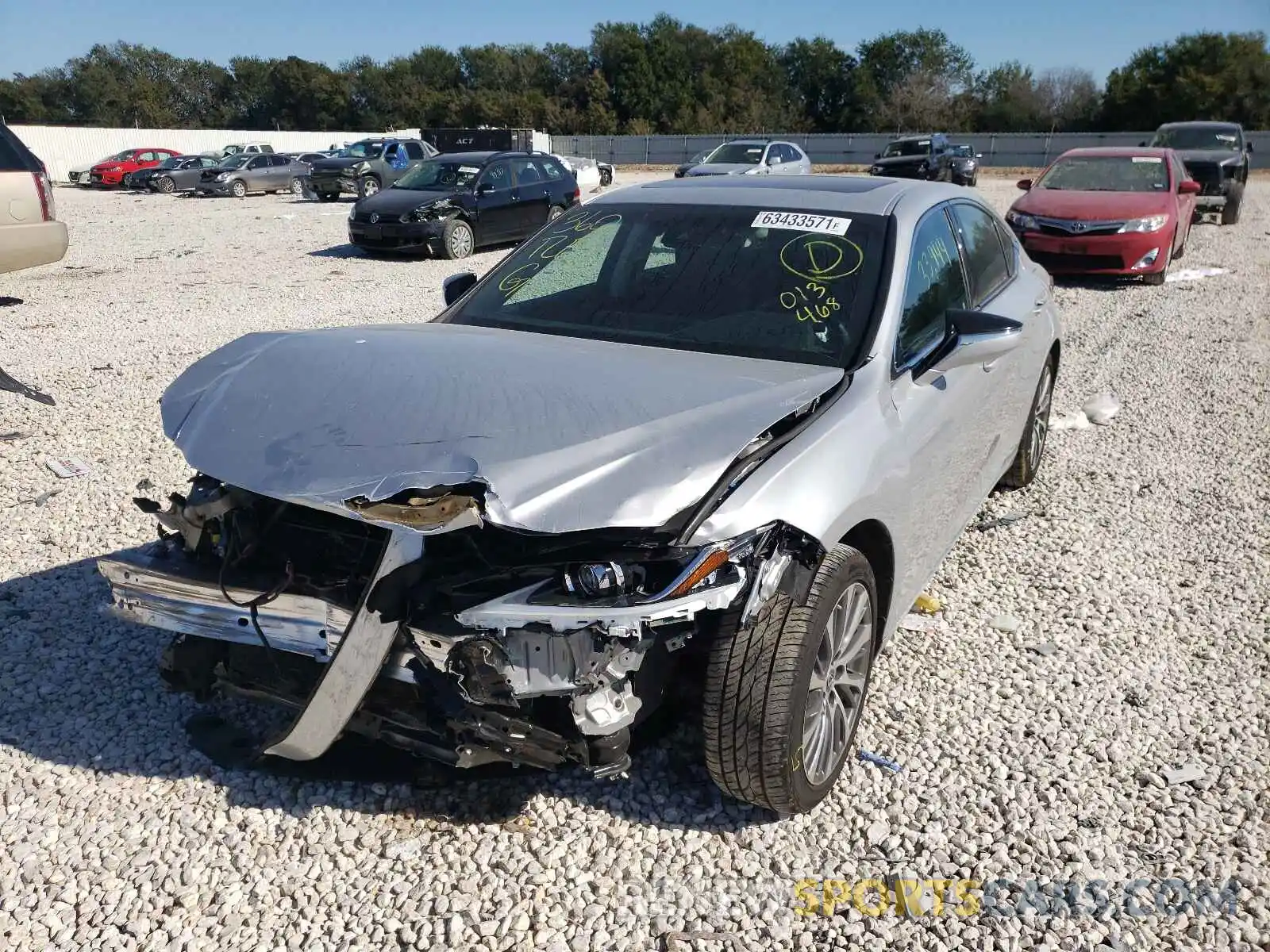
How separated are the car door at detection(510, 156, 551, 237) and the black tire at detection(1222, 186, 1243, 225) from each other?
12.8m

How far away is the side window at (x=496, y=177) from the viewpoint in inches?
600

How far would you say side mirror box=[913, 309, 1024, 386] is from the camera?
11.2 feet

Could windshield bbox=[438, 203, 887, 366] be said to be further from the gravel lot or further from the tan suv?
the tan suv

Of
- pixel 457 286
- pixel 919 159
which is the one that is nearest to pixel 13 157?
pixel 457 286

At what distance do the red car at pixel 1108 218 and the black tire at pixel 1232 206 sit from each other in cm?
676

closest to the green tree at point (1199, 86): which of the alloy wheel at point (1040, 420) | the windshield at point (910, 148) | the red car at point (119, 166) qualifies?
the windshield at point (910, 148)

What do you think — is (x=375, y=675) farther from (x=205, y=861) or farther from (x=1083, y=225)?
(x=1083, y=225)

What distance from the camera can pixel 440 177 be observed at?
15453 mm

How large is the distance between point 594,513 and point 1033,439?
388 centimetres

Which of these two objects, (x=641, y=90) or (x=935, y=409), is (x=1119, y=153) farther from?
(x=641, y=90)

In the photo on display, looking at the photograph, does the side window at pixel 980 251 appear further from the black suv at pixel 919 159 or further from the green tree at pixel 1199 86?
the green tree at pixel 1199 86

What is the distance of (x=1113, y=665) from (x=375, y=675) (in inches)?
113

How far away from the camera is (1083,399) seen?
759 centimetres

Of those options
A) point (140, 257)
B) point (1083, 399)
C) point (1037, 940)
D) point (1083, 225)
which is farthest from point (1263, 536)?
point (140, 257)
